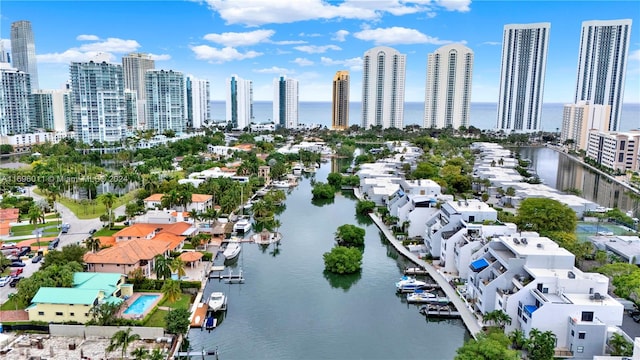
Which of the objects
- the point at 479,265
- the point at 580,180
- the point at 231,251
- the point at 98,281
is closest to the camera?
the point at 98,281

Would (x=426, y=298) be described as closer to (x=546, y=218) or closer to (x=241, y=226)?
(x=546, y=218)

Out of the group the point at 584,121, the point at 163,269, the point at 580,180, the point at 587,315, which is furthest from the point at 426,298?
the point at 584,121

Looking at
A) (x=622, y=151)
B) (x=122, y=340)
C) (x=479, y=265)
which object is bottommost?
(x=122, y=340)

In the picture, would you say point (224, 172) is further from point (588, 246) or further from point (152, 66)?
point (152, 66)

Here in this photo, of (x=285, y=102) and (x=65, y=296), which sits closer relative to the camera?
(x=65, y=296)

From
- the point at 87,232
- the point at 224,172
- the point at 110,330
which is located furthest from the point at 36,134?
the point at 110,330

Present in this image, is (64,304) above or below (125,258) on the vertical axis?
below
